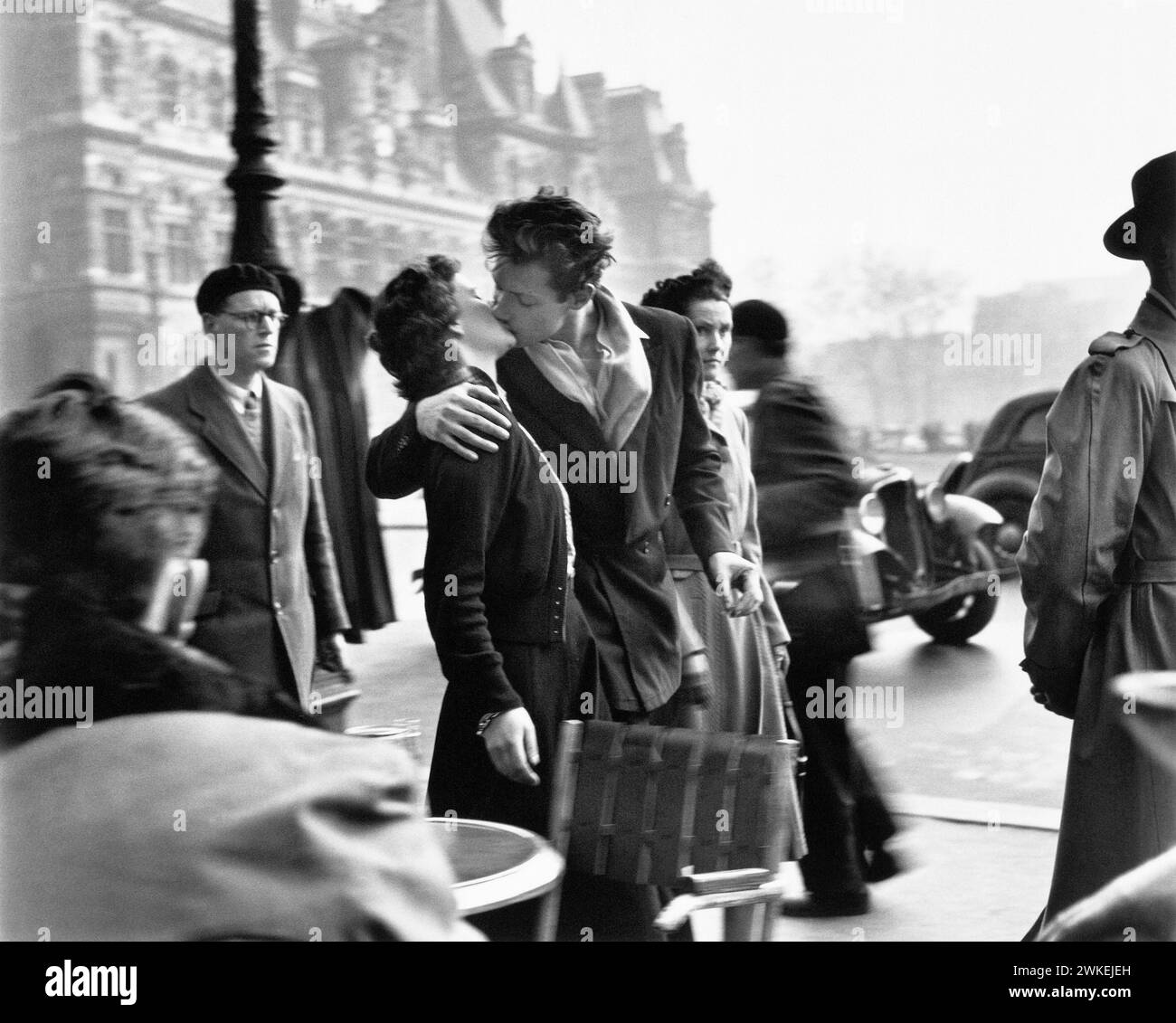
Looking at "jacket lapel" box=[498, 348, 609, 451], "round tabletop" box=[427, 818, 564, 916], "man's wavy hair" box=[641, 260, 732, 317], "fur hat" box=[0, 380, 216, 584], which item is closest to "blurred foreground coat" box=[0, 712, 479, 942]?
"fur hat" box=[0, 380, 216, 584]

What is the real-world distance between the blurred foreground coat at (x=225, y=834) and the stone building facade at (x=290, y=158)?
2406mm

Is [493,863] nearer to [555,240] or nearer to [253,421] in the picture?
[555,240]

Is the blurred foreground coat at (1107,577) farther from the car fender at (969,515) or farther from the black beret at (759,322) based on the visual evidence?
the car fender at (969,515)

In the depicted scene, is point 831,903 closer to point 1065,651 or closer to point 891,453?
point 1065,651

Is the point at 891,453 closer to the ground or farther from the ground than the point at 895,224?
closer to the ground

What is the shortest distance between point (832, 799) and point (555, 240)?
179 centimetres

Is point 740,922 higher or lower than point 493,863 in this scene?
lower

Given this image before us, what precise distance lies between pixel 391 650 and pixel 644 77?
1.79m

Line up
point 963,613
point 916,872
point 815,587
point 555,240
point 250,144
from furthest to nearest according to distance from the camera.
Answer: point 963,613
point 916,872
point 815,587
point 250,144
point 555,240

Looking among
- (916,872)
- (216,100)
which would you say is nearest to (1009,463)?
(916,872)

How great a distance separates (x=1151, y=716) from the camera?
2.44m

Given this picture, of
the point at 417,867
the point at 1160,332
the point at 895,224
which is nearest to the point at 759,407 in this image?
the point at 895,224

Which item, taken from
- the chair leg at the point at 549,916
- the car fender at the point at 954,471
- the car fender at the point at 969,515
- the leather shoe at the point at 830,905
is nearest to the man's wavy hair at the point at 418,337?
the chair leg at the point at 549,916

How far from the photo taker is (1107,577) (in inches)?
130
